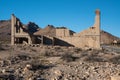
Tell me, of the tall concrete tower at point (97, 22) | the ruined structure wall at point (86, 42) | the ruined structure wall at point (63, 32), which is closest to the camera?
the ruined structure wall at point (86, 42)

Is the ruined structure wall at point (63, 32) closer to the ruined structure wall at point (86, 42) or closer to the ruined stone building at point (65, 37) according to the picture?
the ruined stone building at point (65, 37)

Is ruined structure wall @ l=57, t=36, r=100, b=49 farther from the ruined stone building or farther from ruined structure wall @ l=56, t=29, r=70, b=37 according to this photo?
ruined structure wall @ l=56, t=29, r=70, b=37

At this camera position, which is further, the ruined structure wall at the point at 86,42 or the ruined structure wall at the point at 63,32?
the ruined structure wall at the point at 63,32

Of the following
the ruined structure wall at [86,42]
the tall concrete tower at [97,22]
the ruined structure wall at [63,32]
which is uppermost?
the tall concrete tower at [97,22]

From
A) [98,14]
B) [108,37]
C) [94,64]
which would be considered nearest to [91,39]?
[98,14]

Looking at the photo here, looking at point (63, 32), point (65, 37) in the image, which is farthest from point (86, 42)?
point (63, 32)

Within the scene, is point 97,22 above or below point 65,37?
above

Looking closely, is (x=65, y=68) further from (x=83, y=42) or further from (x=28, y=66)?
(x=83, y=42)

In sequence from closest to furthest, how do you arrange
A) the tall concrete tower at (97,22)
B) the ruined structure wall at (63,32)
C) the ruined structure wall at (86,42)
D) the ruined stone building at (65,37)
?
1. the ruined structure wall at (86,42)
2. the ruined stone building at (65,37)
3. the tall concrete tower at (97,22)
4. the ruined structure wall at (63,32)

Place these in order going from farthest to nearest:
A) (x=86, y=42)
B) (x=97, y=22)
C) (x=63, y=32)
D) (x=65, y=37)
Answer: (x=63, y=32) → (x=65, y=37) → (x=97, y=22) → (x=86, y=42)

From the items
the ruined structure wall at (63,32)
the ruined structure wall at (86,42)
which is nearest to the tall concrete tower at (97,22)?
the ruined structure wall at (86,42)

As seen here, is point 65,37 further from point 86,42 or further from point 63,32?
point 86,42

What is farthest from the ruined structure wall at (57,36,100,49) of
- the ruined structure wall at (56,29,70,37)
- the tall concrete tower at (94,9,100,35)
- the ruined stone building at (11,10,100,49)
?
the ruined structure wall at (56,29,70,37)

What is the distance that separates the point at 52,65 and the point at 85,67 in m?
2.29
